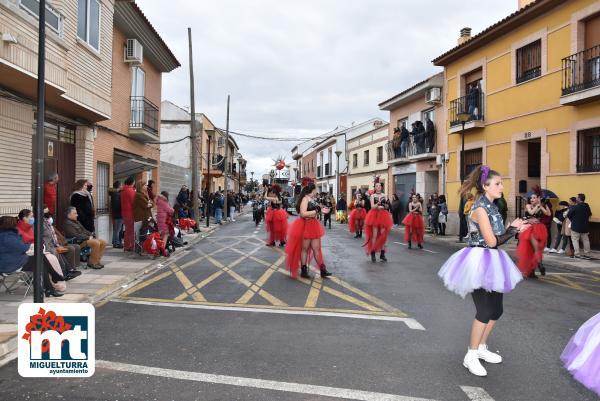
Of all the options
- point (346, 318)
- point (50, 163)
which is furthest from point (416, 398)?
point (50, 163)

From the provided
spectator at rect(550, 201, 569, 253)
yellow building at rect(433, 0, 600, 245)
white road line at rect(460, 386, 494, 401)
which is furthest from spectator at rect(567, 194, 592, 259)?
white road line at rect(460, 386, 494, 401)

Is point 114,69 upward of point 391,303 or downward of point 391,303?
upward

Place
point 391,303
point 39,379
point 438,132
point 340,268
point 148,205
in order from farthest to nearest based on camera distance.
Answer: point 438,132, point 148,205, point 340,268, point 391,303, point 39,379

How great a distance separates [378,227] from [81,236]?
659cm

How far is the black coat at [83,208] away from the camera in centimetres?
1054

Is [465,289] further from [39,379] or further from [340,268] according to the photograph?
[340,268]

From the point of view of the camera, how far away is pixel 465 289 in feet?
14.0

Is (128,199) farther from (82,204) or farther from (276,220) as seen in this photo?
(276,220)

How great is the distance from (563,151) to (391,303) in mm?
12061

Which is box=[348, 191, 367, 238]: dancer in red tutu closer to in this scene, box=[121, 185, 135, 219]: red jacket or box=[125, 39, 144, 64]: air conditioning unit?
box=[121, 185, 135, 219]: red jacket

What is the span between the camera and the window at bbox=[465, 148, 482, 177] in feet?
70.2

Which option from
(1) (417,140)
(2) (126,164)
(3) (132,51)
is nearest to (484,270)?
(2) (126,164)

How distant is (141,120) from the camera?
57.5 feet

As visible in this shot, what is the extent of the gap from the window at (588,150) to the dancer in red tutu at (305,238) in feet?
34.7
